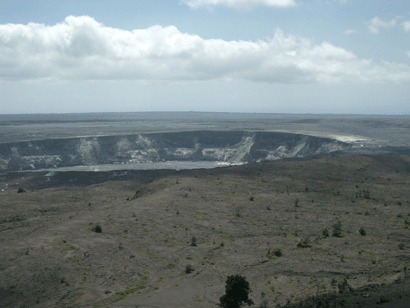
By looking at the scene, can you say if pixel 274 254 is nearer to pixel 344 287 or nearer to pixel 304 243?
pixel 304 243

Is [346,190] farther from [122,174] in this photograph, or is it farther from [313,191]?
[122,174]

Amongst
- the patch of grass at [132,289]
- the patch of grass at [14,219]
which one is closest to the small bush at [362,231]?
the patch of grass at [132,289]

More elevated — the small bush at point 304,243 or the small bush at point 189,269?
the small bush at point 304,243

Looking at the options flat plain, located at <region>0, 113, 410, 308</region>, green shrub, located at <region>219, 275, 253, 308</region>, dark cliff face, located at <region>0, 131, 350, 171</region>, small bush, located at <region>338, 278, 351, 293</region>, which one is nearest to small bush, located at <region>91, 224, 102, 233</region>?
flat plain, located at <region>0, 113, 410, 308</region>

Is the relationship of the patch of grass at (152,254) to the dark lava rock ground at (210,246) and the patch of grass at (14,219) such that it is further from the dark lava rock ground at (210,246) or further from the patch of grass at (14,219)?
the patch of grass at (14,219)

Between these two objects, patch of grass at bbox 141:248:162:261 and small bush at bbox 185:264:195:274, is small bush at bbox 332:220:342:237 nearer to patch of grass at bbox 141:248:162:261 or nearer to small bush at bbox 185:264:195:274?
small bush at bbox 185:264:195:274

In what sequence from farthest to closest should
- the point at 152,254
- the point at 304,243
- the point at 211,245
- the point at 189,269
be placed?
the point at 211,245
the point at 304,243
the point at 152,254
the point at 189,269

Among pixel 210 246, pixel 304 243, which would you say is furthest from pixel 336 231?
pixel 210 246

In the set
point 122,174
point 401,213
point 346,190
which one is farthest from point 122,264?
point 122,174

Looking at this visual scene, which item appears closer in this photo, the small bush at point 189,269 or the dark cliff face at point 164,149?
the small bush at point 189,269
